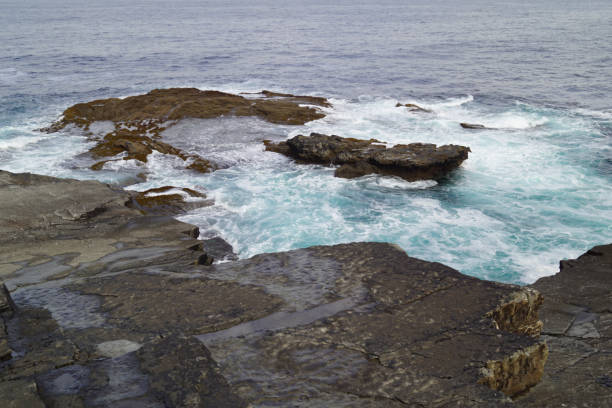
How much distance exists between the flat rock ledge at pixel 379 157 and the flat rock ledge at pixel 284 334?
733 centimetres

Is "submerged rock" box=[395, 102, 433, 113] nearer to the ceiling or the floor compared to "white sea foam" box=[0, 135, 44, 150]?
nearer to the ceiling

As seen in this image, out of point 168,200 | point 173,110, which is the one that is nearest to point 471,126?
point 173,110

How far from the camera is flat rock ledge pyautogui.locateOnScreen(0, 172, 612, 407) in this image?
3311mm

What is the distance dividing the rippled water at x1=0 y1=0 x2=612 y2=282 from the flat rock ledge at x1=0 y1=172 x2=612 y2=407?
429cm

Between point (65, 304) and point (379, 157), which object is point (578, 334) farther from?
point (379, 157)

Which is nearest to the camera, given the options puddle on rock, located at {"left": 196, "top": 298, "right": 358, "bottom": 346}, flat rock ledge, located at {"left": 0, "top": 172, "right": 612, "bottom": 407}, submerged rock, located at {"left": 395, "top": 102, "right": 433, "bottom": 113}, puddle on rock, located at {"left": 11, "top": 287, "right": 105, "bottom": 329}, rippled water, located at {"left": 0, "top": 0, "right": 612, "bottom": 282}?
flat rock ledge, located at {"left": 0, "top": 172, "right": 612, "bottom": 407}

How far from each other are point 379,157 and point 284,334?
33.9 ft

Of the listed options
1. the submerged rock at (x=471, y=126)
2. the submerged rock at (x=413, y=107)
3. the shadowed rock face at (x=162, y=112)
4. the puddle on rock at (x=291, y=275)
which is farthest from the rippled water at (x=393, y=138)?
the puddle on rock at (x=291, y=275)

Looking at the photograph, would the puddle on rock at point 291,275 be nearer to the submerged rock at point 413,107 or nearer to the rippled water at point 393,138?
the rippled water at point 393,138

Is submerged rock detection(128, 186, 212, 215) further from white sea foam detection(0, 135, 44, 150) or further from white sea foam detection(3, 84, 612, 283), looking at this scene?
white sea foam detection(0, 135, 44, 150)

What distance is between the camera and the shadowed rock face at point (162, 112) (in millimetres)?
16594

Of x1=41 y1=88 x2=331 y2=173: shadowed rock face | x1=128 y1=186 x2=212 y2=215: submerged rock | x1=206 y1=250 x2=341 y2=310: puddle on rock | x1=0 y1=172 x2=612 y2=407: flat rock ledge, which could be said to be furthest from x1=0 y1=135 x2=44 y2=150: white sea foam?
x1=206 y1=250 x2=341 y2=310: puddle on rock

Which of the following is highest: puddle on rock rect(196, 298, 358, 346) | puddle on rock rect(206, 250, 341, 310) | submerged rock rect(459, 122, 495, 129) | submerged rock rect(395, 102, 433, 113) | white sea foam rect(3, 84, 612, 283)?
puddle on rock rect(196, 298, 358, 346)

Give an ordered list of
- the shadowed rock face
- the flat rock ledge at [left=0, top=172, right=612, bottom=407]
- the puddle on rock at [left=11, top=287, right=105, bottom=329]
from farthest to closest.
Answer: the shadowed rock face → the puddle on rock at [left=11, top=287, right=105, bottom=329] → the flat rock ledge at [left=0, top=172, right=612, bottom=407]
